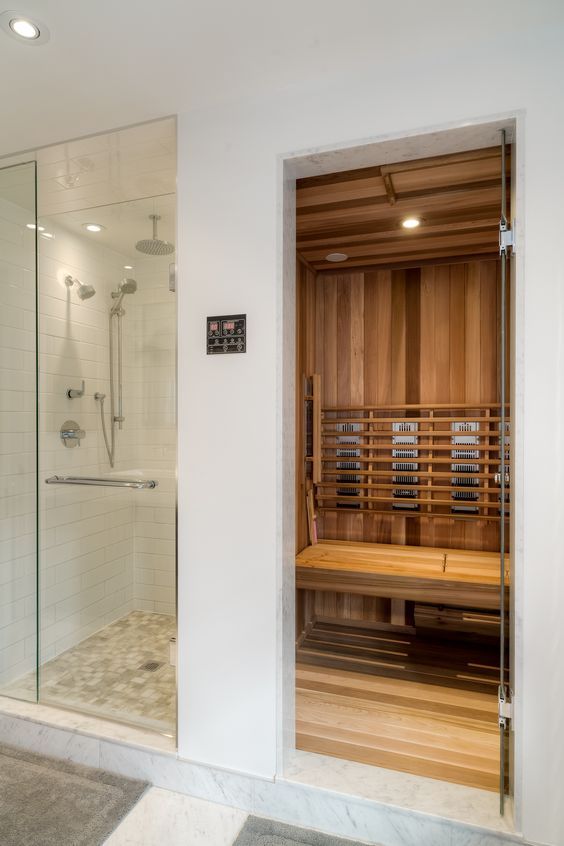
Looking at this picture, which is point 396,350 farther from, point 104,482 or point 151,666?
point 151,666

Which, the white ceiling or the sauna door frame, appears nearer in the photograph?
the white ceiling

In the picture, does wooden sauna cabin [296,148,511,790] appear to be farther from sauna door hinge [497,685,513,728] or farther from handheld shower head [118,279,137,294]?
handheld shower head [118,279,137,294]

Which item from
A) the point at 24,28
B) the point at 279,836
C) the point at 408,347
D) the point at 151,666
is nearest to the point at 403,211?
the point at 408,347

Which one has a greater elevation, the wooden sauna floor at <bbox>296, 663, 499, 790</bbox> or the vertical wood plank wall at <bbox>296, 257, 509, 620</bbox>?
the vertical wood plank wall at <bbox>296, 257, 509, 620</bbox>

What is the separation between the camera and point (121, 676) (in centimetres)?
216

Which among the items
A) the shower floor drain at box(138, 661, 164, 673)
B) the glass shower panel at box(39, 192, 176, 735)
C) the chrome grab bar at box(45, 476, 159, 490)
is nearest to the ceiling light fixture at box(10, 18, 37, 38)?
the glass shower panel at box(39, 192, 176, 735)

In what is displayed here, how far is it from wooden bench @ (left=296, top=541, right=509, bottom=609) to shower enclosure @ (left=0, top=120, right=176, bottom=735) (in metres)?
1.19

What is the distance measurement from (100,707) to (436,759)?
55.6 inches

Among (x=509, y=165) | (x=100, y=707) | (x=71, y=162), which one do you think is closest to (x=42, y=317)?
(x=71, y=162)

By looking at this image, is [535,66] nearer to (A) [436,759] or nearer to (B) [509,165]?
(B) [509,165]

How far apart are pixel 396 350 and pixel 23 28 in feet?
8.73

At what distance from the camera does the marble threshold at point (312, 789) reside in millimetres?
1638

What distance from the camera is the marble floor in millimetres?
1689

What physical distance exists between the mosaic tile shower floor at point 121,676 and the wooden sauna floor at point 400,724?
25.0 inches
